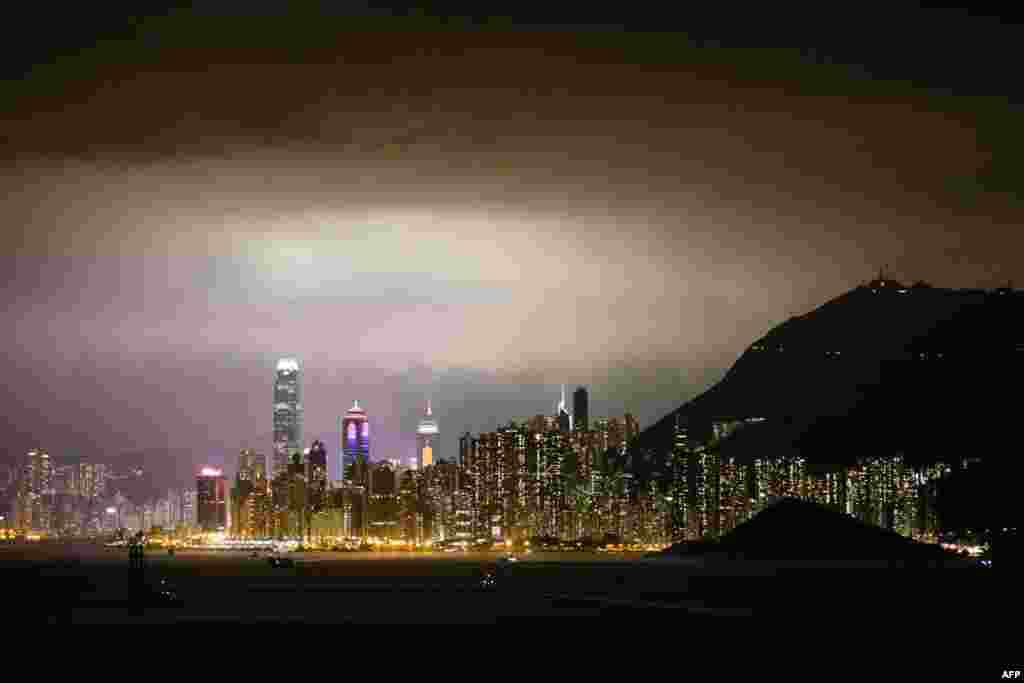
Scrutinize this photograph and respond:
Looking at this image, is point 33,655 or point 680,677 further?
point 33,655

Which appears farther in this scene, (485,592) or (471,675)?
(485,592)

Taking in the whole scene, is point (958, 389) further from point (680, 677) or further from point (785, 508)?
point (785, 508)

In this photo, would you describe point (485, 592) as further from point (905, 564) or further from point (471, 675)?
point (905, 564)

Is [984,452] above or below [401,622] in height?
above

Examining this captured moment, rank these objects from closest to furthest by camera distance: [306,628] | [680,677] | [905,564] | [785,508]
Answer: [680,677], [306,628], [905,564], [785,508]

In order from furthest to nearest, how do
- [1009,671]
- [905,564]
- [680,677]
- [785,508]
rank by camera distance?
[785,508] → [905,564] → [680,677] → [1009,671]

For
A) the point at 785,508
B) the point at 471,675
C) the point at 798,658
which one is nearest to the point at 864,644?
the point at 798,658

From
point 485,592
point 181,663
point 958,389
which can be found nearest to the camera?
point 181,663

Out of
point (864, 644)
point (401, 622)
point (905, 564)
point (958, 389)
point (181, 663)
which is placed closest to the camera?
point (181, 663)

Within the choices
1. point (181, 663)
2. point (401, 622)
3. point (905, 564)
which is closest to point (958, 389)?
point (401, 622)
